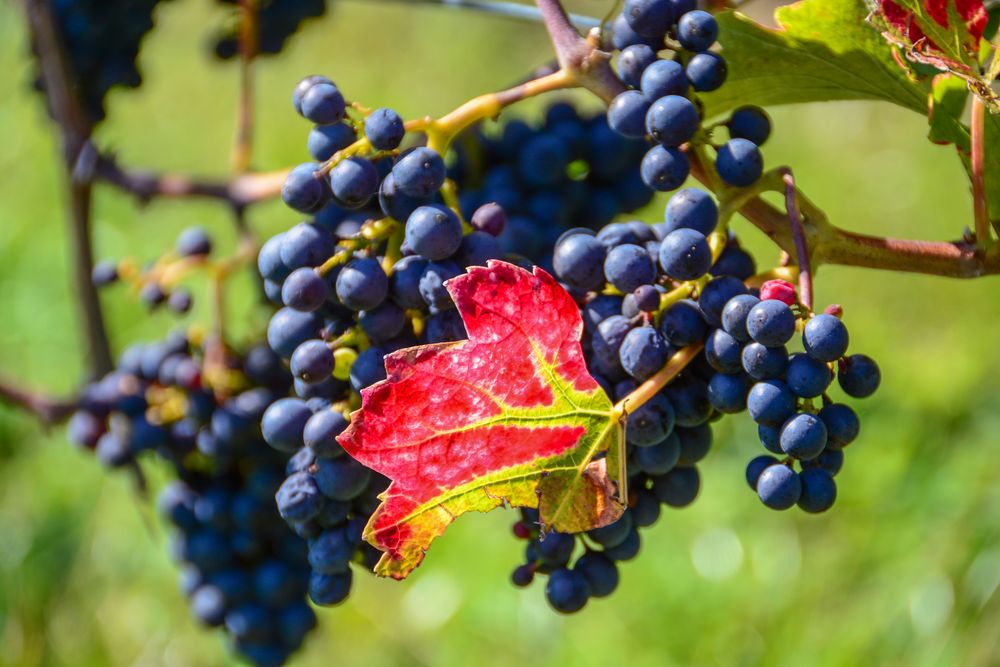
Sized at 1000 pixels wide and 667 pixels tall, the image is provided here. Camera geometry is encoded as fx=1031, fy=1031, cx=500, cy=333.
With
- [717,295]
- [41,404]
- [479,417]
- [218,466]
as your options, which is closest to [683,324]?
[717,295]

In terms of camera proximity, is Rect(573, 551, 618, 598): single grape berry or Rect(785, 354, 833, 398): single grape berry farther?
Rect(573, 551, 618, 598): single grape berry

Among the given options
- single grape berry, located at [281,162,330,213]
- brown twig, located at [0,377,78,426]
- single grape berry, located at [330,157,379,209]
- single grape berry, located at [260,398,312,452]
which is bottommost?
brown twig, located at [0,377,78,426]

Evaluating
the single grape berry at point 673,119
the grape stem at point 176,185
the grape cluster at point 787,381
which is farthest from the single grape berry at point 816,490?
the grape stem at point 176,185

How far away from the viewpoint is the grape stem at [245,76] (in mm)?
933

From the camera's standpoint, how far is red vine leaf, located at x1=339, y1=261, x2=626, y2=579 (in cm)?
54

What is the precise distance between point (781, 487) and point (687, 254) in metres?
0.14

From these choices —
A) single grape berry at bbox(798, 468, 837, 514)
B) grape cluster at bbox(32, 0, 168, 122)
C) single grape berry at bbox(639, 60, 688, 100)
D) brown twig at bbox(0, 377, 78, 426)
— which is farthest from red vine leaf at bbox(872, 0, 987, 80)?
brown twig at bbox(0, 377, 78, 426)

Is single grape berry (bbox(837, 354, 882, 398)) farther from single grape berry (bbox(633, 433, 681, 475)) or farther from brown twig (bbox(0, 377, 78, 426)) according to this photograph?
brown twig (bbox(0, 377, 78, 426))

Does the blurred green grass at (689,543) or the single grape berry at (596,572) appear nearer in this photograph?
the single grape berry at (596,572)

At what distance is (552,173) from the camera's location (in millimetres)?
804

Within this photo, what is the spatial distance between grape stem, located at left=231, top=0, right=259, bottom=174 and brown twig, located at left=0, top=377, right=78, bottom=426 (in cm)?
28

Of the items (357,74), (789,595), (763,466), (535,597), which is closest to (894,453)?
(789,595)

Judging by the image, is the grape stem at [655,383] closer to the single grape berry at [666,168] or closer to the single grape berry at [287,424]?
the single grape berry at [666,168]

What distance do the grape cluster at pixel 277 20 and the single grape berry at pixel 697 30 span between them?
470 millimetres
